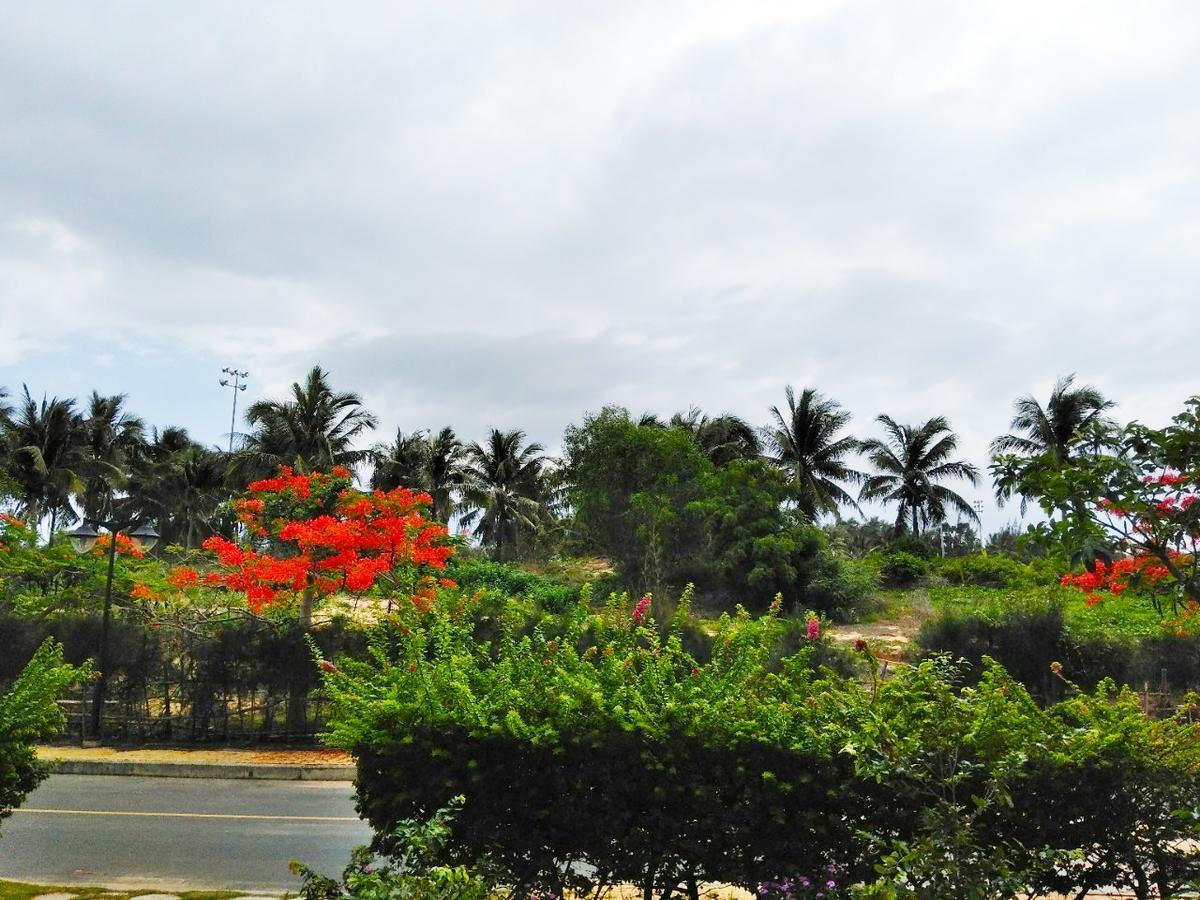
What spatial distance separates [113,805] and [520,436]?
117 ft

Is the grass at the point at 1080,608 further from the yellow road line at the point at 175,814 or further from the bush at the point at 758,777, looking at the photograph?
the bush at the point at 758,777

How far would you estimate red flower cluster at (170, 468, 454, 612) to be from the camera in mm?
19469

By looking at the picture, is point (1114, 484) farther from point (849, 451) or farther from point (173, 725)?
point (849, 451)

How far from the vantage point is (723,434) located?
42969 millimetres

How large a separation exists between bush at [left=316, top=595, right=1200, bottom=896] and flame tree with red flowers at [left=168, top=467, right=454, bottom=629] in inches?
513

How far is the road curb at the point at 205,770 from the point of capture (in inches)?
592

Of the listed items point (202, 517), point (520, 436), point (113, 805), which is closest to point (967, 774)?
point (113, 805)

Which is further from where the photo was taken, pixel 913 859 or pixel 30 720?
pixel 30 720

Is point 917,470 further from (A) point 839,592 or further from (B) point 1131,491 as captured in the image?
(B) point 1131,491

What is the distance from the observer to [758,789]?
476 centimetres

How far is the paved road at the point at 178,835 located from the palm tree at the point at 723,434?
97.3 ft

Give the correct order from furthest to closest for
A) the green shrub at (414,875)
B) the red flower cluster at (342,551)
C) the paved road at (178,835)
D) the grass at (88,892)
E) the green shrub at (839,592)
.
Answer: the green shrub at (839,592) < the red flower cluster at (342,551) < the paved road at (178,835) < the grass at (88,892) < the green shrub at (414,875)

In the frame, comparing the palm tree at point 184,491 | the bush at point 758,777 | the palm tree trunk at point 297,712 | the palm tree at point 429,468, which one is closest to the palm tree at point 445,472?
the palm tree at point 429,468

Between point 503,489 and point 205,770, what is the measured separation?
30.9 metres
